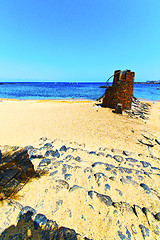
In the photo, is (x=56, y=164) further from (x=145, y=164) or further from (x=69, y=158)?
(x=145, y=164)

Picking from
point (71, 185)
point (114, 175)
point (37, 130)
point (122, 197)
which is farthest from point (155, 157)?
point (37, 130)

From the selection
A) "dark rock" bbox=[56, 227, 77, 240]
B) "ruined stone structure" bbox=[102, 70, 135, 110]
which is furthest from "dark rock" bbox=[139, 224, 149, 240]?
"ruined stone structure" bbox=[102, 70, 135, 110]

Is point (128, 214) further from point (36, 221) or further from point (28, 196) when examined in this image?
point (28, 196)

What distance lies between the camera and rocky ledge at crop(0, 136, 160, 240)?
1935mm

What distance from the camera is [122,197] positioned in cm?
263

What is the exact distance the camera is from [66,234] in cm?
187

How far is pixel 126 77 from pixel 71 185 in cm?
841

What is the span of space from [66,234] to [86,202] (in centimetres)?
67

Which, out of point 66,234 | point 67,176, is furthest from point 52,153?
point 66,234

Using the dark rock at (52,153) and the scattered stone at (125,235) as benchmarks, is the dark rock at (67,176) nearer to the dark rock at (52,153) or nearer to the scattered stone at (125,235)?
the dark rock at (52,153)

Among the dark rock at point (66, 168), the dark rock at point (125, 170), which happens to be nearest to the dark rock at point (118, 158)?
the dark rock at point (125, 170)

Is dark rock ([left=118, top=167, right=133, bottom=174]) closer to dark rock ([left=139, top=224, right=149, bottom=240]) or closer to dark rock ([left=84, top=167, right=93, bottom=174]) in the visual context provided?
dark rock ([left=84, top=167, right=93, bottom=174])

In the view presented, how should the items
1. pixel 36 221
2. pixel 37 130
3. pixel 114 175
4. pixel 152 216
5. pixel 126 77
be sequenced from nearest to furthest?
pixel 36 221 → pixel 152 216 → pixel 114 175 → pixel 37 130 → pixel 126 77

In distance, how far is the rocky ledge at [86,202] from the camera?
6.35 ft
